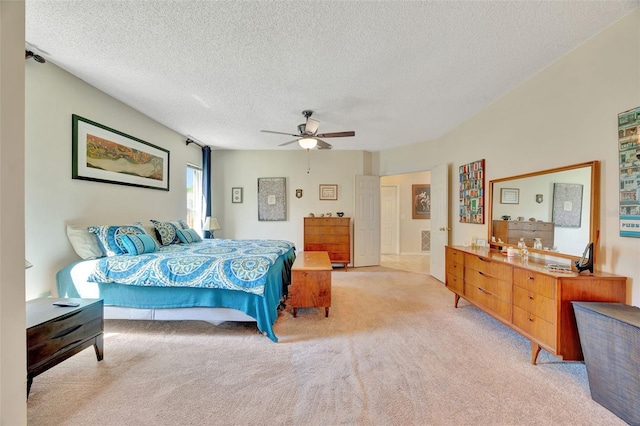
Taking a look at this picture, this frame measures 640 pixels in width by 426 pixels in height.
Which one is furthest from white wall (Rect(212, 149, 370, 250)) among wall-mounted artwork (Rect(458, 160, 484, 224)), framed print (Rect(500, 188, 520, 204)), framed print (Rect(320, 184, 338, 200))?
framed print (Rect(500, 188, 520, 204))

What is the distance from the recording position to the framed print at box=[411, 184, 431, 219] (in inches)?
283

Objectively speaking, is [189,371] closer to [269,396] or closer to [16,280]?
[269,396]

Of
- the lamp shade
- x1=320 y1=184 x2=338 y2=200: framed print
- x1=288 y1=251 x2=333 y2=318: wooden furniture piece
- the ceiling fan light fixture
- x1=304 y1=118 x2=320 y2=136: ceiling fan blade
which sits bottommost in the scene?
x1=288 y1=251 x2=333 y2=318: wooden furniture piece

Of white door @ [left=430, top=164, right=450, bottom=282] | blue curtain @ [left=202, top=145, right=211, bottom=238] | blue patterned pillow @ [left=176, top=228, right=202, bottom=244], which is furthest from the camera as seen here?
blue curtain @ [left=202, top=145, right=211, bottom=238]

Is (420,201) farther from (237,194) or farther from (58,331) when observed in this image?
(58,331)

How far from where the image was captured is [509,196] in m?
2.93

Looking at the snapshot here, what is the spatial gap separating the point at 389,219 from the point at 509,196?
446 centimetres

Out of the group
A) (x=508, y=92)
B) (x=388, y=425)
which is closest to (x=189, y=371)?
(x=388, y=425)

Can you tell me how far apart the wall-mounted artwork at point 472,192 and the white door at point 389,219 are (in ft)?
10.9

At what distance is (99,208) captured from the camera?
3.01m

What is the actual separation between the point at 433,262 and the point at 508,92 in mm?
2994

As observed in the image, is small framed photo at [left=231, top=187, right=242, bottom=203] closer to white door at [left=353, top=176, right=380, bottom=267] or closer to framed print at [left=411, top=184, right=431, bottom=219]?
white door at [left=353, top=176, right=380, bottom=267]

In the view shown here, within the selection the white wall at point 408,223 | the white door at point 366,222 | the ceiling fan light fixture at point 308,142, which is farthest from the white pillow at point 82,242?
the white wall at point 408,223

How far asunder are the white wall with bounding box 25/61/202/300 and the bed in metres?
0.23
